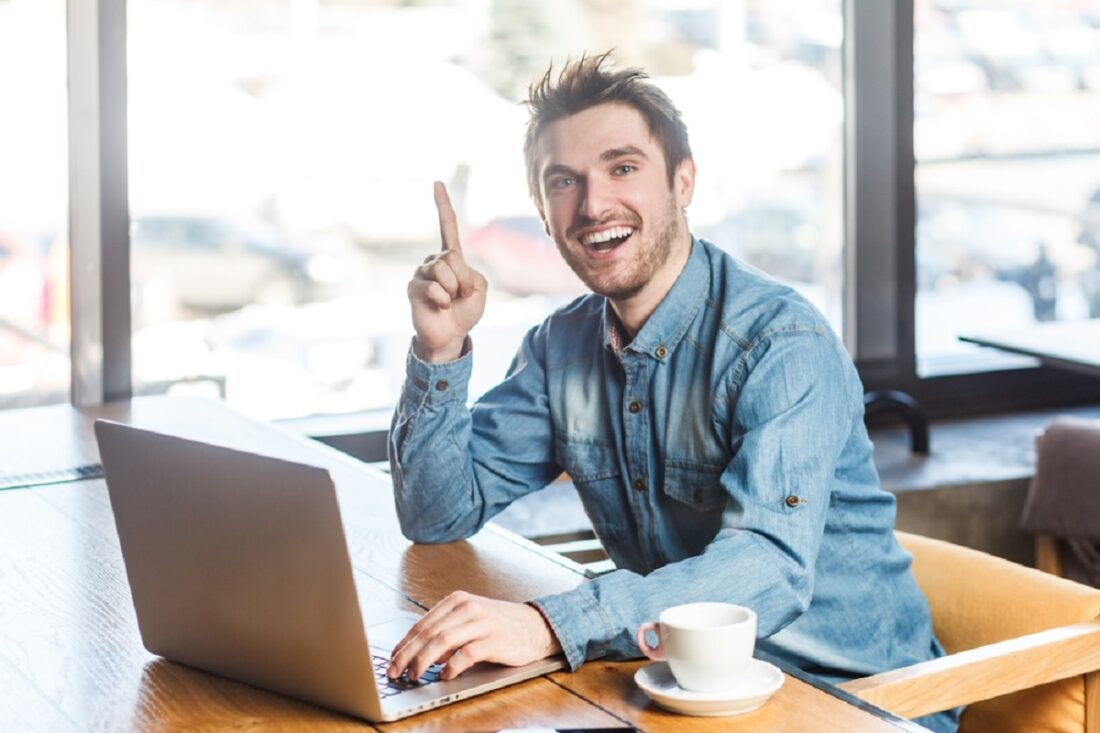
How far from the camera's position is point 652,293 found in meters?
1.89

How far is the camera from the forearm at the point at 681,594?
1.42 m

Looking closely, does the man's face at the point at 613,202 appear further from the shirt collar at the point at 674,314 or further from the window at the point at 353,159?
the window at the point at 353,159

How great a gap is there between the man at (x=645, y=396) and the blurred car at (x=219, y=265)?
1.21 meters

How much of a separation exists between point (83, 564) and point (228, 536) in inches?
20.9

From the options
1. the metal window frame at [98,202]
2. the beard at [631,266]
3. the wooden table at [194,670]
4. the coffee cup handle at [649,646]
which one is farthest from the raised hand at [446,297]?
the metal window frame at [98,202]

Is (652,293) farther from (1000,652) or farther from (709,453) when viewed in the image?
(1000,652)

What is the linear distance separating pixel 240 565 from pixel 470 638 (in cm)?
21

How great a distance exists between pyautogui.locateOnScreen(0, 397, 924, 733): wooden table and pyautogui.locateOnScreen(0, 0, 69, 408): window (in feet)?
1.97

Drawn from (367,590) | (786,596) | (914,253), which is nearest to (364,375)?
(914,253)

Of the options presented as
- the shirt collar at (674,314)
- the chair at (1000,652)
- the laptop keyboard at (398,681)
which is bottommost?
the chair at (1000,652)

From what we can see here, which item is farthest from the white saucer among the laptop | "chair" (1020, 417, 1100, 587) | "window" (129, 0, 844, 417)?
"window" (129, 0, 844, 417)

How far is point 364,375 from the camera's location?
3.27m

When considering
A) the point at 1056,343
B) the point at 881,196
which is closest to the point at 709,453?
the point at 1056,343

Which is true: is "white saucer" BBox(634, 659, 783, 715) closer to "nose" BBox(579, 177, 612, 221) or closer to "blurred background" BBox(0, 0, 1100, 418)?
"nose" BBox(579, 177, 612, 221)
